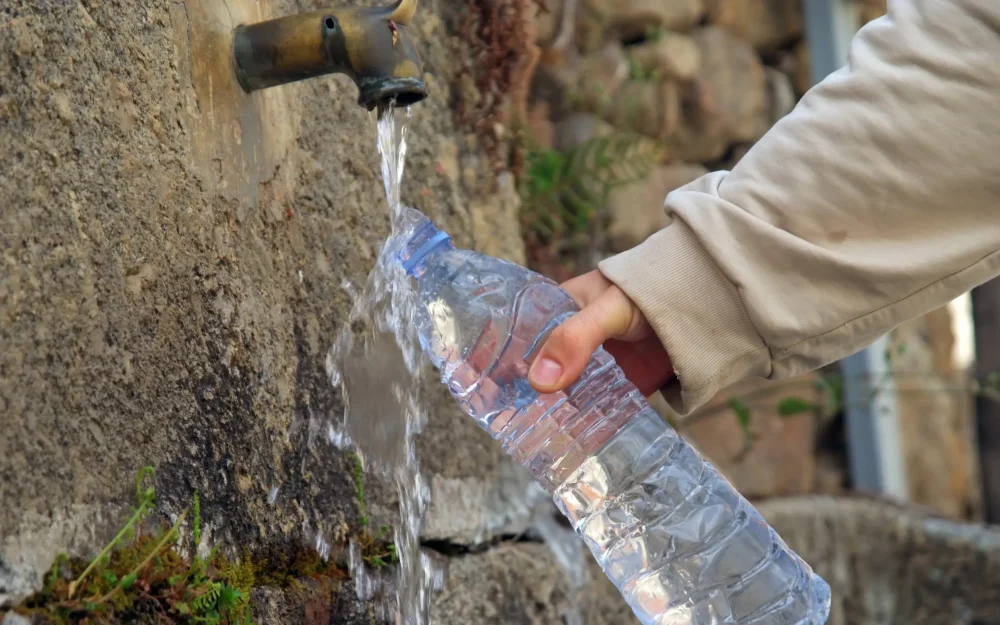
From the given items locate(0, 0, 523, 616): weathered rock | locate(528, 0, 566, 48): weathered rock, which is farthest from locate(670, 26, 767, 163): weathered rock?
locate(0, 0, 523, 616): weathered rock

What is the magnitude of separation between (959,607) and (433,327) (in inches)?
78.8

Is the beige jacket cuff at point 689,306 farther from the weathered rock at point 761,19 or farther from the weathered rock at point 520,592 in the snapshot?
the weathered rock at point 761,19

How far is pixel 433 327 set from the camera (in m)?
1.67

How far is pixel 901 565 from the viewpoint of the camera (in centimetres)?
298

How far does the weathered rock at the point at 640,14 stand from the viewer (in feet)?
10.1

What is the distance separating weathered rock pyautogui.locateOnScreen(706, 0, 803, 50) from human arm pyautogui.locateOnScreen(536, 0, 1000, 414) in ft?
6.41

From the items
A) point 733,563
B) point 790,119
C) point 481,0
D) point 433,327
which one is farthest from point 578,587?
point 481,0

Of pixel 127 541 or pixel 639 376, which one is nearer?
pixel 127 541

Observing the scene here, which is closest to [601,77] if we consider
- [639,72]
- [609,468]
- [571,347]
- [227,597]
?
[639,72]

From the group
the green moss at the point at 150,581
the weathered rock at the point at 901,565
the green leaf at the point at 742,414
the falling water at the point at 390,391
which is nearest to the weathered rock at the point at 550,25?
the green leaf at the point at 742,414

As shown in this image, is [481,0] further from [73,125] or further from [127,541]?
[127,541]

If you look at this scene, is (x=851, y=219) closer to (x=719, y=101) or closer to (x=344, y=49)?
(x=344, y=49)

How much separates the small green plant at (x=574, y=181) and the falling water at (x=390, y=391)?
35.8 inches

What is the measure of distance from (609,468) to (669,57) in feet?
6.17
